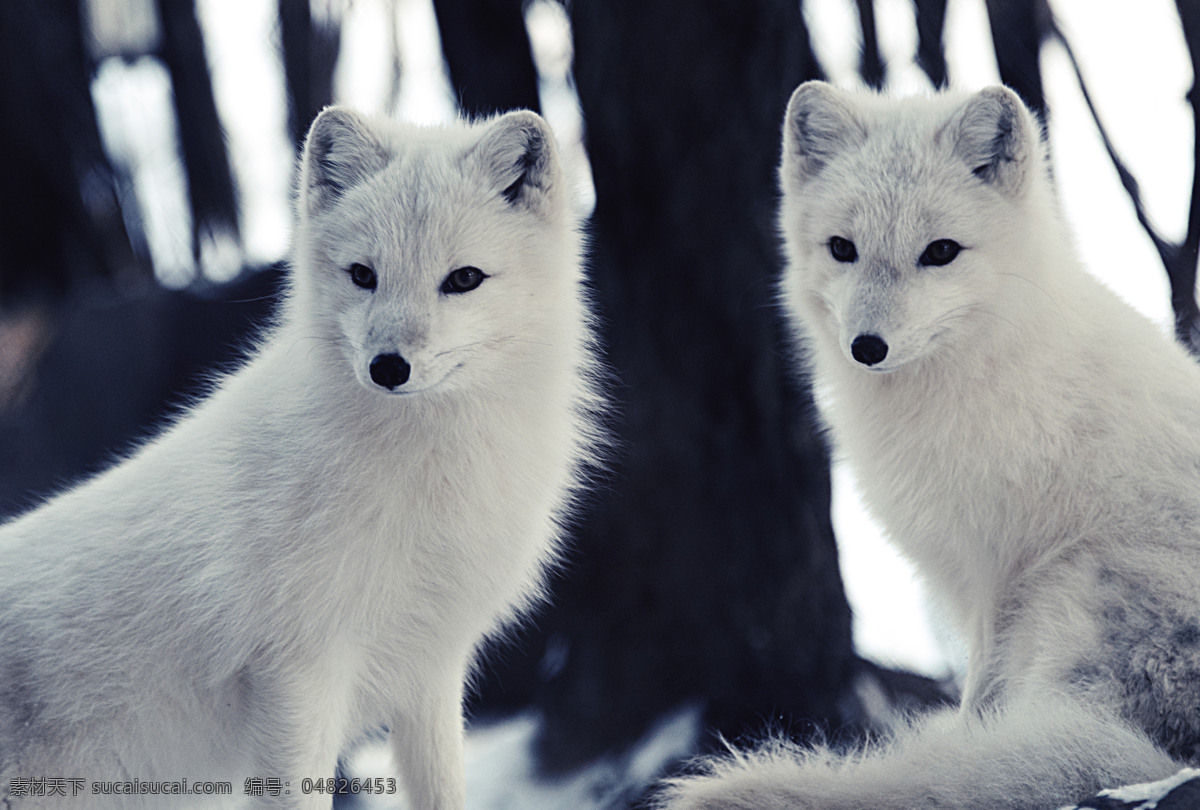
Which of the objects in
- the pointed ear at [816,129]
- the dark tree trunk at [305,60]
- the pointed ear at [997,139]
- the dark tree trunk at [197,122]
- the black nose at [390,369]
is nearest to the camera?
the black nose at [390,369]

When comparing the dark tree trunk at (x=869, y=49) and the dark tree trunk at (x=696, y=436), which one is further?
the dark tree trunk at (x=869, y=49)

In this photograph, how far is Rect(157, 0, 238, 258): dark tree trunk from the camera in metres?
1.95

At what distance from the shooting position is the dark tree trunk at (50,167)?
199 centimetres

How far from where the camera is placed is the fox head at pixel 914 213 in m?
1.19

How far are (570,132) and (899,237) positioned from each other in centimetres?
78

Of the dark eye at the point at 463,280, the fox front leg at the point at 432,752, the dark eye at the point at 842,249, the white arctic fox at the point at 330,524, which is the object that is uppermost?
the dark eye at the point at 842,249

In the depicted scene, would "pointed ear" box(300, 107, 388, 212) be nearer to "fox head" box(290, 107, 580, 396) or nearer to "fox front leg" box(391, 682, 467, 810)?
"fox head" box(290, 107, 580, 396)

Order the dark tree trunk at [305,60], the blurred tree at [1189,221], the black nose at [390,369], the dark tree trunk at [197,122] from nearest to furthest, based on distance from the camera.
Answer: the black nose at [390,369] < the blurred tree at [1189,221] < the dark tree trunk at [305,60] < the dark tree trunk at [197,122]

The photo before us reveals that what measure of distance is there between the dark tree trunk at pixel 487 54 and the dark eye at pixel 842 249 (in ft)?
2.46

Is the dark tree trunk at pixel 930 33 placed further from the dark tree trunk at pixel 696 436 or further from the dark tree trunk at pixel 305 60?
the dark tree trunk at pixel 305 60

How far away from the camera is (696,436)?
1.77 meters

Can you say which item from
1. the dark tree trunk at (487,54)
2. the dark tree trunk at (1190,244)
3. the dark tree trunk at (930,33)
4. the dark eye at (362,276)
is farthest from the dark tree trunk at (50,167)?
the dark tree trunk at (1190,244)

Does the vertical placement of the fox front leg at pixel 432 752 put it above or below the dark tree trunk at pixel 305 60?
below

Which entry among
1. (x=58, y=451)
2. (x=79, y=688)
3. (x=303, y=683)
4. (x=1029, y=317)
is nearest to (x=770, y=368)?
(x=1029, y=317)
